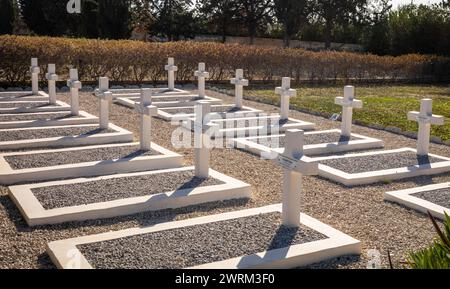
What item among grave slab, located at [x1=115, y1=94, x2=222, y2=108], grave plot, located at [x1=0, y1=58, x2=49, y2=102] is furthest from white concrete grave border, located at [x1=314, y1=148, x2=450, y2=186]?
grave plot, located at [x1=0, y1=58, x2=49, y2=102]

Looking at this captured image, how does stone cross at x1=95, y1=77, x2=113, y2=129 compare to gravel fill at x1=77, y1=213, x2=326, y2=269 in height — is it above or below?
above

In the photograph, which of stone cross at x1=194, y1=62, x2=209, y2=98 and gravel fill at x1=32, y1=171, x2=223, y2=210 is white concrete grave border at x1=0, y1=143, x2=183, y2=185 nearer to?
gravel fill at x1=32, y1=171, x2=223, y2=210

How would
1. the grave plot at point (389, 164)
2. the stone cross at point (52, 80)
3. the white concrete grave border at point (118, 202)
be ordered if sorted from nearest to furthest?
the white concrete grave border at point (118, 202) → the grave plot at point (389, 164) → the stone cross at point (52, 80)

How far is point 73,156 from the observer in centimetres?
791

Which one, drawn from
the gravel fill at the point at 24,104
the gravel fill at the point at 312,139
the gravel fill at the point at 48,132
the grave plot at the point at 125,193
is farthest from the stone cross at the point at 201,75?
the grave plot at the point at 125,193

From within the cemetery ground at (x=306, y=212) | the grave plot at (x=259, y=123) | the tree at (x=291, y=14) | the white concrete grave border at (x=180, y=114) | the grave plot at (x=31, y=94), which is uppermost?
the tree at (x=291, y=14)

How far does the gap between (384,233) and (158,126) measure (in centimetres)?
659

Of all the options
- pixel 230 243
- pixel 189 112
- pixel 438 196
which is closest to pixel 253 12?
pixel 189 112

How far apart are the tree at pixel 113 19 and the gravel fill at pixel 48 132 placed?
64.7 ft

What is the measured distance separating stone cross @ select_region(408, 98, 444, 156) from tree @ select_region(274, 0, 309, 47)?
30.7 m

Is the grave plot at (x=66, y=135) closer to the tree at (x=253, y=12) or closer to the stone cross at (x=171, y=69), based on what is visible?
the stone cross at (x=171, y=69)

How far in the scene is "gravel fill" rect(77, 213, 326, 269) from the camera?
4500 millimetres

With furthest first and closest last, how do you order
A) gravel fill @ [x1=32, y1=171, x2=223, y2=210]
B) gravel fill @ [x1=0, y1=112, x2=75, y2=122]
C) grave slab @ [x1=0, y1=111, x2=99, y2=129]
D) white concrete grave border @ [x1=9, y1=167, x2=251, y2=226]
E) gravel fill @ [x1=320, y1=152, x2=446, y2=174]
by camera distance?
gravel fill @ [x1=0, y1=112, x2=75, y2=122] < grave slab @ [x1=0, y1=111, x2=99, y2=129] < gravel fill @ [x1=320, y1=152, x2=446, y2=174] < gravel fill @ [x1=32, y1=171, x2=223, y2=210] < white concrete grave border @ [x1=9, y1=167, x2=251, y2=226]

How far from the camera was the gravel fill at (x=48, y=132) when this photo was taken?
9312mm
